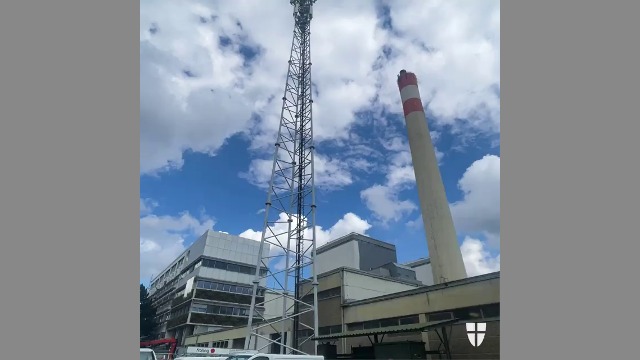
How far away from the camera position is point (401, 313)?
81.1 feet

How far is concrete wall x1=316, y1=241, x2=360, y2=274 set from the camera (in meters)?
39.4

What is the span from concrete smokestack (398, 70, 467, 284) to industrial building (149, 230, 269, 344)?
3835 centimetres

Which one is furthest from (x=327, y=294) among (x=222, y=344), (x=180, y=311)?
(x=180, y=311)

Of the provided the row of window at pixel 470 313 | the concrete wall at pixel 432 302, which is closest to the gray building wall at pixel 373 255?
the concrete wall at pixel 432 302

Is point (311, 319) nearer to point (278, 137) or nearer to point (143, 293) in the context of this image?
point (278, 137)

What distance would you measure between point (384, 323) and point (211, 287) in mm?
43718

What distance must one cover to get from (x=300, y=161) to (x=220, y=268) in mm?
40318

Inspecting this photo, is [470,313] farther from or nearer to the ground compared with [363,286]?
nearer to the ground

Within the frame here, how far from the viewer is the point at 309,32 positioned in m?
34.4

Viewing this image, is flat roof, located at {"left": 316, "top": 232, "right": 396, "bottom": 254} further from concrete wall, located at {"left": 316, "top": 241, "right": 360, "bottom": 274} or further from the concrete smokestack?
the concrete smokestack

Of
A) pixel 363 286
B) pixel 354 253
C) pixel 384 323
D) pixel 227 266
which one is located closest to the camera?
pixel 384 323

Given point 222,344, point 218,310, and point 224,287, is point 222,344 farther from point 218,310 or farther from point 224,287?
point 224,287

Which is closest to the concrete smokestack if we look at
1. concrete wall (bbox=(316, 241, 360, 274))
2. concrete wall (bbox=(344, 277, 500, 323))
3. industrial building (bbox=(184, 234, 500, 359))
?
industrial building (bbox=(184, 234, 500, 359))

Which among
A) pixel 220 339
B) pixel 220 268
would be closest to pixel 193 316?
pixel 220 268
